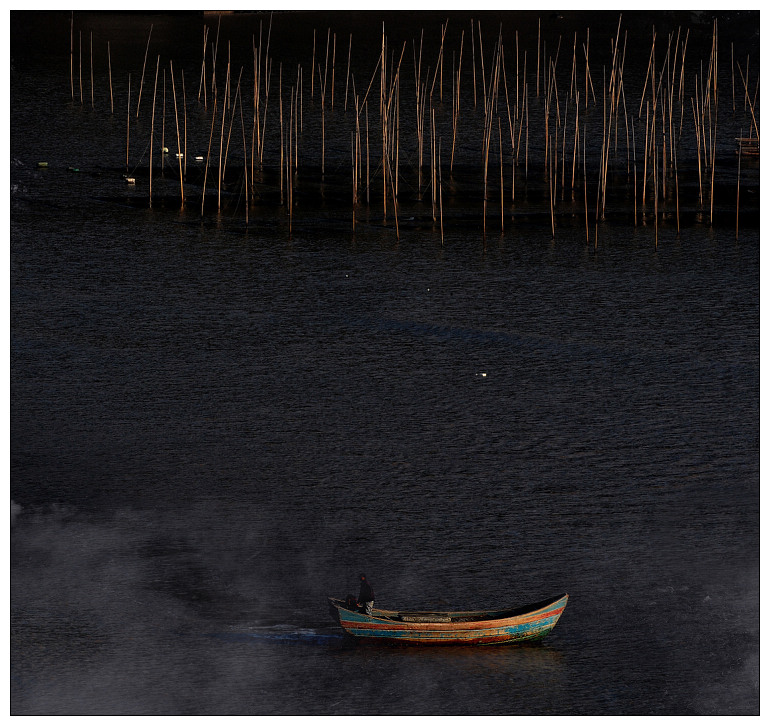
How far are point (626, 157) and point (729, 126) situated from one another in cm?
256

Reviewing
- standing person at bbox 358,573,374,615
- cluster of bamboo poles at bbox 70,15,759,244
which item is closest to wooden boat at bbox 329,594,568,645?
standing person at bbox 358,573,374,615

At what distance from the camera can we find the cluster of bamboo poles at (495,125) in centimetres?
2528

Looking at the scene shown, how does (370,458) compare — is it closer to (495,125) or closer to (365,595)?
(365,595)

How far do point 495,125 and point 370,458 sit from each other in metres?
13.8

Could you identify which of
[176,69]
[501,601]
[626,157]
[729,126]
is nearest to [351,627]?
[501,601]

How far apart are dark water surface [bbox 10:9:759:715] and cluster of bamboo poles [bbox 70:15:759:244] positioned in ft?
4.73

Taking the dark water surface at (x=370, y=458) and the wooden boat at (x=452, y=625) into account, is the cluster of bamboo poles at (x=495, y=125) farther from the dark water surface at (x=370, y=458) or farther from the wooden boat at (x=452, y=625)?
the wooden boat at (x=452, y=625)

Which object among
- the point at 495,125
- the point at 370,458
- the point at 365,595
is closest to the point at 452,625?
the point at 365,595

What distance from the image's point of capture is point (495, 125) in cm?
2872

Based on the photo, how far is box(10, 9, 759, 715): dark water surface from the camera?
12.8m

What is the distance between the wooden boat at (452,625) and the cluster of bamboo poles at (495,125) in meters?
11.5

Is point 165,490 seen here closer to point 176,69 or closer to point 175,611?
point 175,611

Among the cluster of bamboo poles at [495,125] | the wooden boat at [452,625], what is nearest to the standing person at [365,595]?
the wooden boat at [452,625]

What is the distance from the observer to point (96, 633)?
515 inches
